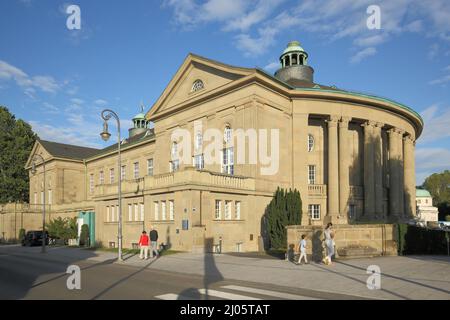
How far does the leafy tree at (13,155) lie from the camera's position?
70188 mm

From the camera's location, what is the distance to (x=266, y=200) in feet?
110

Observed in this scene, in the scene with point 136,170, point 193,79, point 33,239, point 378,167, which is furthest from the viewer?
point 136,170

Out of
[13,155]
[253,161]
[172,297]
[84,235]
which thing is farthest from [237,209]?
[13,155]

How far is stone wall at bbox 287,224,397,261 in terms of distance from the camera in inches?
853

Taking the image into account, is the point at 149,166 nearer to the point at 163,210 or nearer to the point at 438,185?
the point at 163,210

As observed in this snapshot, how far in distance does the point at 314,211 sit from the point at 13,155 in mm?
55444

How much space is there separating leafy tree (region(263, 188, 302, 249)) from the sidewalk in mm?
8378

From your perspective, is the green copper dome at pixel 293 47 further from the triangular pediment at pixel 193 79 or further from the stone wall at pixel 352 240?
the stone wall at pixel 352 240

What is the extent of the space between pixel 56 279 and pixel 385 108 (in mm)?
36346

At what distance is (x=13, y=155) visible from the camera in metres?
71.4

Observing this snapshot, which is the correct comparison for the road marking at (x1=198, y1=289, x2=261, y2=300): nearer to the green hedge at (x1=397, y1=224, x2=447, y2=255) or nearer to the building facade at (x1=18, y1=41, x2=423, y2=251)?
the building facade at (x1=18, y1=41, x2=423, y2=251)

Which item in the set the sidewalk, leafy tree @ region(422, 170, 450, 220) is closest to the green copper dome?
the sidewalk
